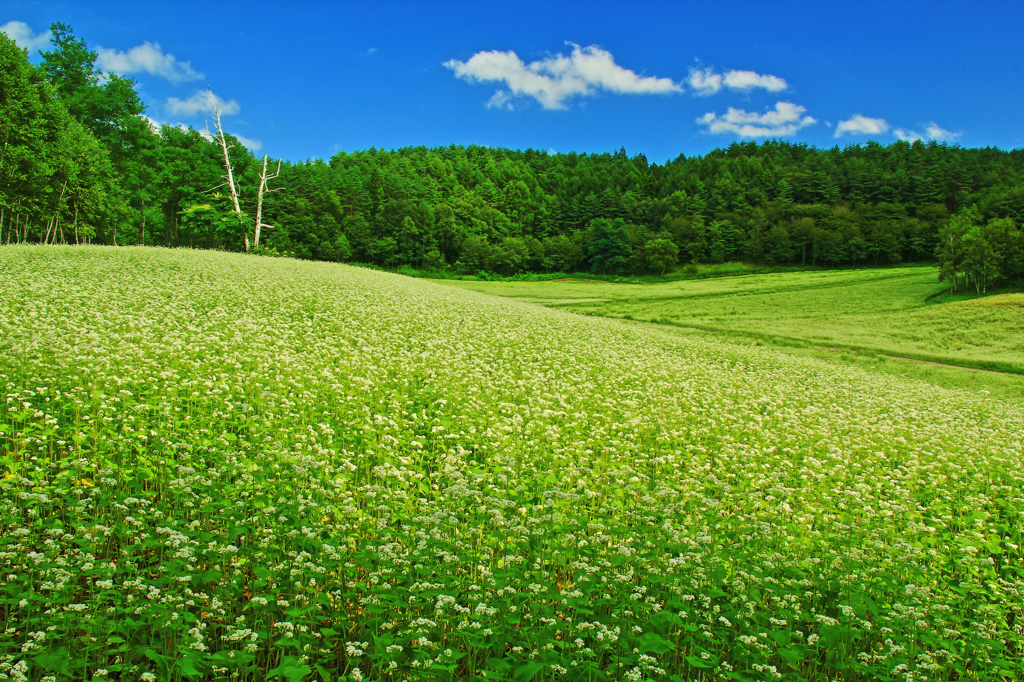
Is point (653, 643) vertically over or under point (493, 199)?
under

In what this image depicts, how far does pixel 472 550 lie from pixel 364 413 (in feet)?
14.7

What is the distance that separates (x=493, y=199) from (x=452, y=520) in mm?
137983

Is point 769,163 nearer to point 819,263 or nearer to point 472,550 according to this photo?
point 819,263

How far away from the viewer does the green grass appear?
1379 inches

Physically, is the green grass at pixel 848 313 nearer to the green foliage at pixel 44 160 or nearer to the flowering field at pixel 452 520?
the flowering field at pixel 452 520

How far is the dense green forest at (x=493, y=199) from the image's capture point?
4547 cm

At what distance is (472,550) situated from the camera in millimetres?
5328

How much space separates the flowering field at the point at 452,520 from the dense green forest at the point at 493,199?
40169mm

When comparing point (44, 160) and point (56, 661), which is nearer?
point (56, 661)

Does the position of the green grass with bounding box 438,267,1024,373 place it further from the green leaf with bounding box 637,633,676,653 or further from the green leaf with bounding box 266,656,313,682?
the green leaf with bounding box 266,656,313,682

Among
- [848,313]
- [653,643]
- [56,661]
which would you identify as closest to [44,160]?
[56,661]

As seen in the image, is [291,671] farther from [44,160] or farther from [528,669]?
[44,160]

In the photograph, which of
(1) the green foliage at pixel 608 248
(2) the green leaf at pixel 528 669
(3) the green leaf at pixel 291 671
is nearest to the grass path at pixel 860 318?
(2) the green leaf at pixel 528 669

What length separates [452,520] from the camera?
5.19 metres
